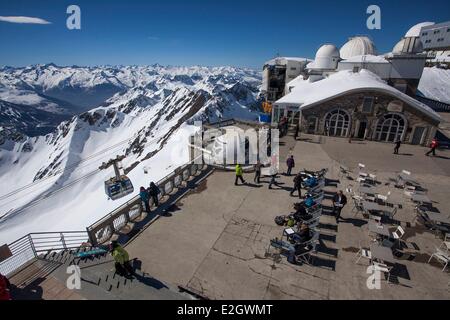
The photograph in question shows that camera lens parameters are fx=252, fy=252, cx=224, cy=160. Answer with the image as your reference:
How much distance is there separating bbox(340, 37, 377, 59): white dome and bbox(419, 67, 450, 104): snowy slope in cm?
1784

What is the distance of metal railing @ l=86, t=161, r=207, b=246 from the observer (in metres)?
11.4

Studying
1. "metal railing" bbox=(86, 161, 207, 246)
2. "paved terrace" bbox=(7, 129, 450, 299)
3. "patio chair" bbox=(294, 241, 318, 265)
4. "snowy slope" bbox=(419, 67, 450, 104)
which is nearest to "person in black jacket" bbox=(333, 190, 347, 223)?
"paved terrace" bbox=(7, 129, 450, 299)

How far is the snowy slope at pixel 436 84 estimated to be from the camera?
54188mm

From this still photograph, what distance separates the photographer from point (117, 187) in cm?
1786

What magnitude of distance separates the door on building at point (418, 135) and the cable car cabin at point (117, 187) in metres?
25.8

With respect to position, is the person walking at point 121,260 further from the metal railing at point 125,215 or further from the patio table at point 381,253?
the patio table at point 381,253

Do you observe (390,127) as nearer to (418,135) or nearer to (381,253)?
(418,135)

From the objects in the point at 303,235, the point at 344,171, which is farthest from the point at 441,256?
the point at 344,171

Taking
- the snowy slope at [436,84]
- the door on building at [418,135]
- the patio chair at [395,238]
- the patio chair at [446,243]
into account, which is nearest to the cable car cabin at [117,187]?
the patio chair at [395,238]

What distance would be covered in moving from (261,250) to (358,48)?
50.9m

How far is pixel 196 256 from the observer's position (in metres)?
10.8

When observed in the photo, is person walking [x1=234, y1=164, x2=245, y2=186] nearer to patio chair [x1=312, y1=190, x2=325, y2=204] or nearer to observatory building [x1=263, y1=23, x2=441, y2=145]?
patio chair [x1=312, y1=190, x2=325, y2=204]
